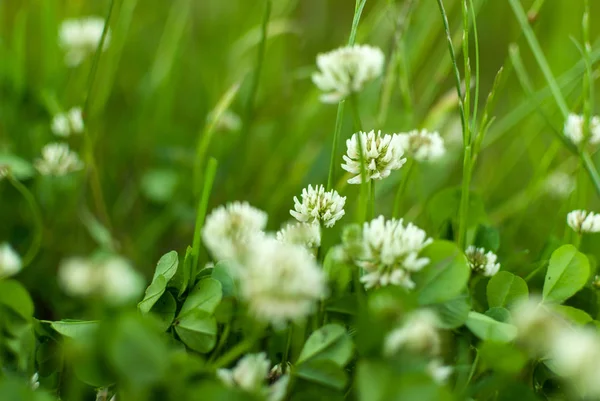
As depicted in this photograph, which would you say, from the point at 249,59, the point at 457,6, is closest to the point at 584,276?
the point at 249,59

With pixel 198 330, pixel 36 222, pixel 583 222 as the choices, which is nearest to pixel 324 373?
pixel 198 330

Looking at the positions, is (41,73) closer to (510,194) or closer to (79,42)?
(79,42)

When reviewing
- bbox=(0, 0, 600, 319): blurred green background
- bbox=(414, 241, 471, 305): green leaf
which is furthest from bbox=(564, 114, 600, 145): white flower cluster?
bbox=(414, 241, 471, 305): green leaf

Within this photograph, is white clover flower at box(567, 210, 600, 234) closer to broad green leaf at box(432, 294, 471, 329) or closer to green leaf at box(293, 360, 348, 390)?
broad green leaf at box(432, 294, 471, 329)

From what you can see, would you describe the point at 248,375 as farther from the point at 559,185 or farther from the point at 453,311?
the point at 559,185

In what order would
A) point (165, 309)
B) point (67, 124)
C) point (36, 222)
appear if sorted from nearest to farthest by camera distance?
point (165, 309) → point (36, 222) → point (67, 124)

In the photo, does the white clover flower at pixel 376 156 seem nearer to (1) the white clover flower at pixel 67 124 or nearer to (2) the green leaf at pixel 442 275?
(2) the green leaf at pixel 442 275
